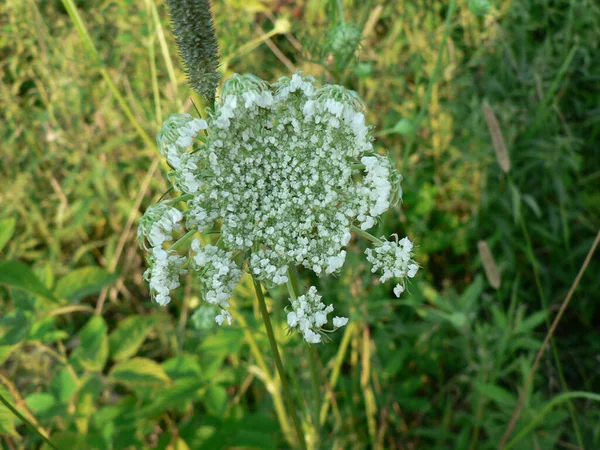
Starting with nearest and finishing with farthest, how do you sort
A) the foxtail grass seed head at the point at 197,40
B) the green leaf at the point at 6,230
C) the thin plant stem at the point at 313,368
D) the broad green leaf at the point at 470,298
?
the foxtail grass seed head at the point at 197,40 → the thin plant stem at the point at 313,368 → the green leaf at the point at 6,230 → the broad green leaf at the point at 470,298

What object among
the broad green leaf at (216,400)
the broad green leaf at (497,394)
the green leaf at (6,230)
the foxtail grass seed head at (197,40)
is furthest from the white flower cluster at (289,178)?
the broad green leaf at (497,394)

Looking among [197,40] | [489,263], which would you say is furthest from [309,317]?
[489,263]

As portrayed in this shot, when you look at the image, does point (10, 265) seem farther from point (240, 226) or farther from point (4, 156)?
point (4, 156)

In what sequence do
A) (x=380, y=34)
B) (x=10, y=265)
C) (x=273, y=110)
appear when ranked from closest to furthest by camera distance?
1. (x=273, y=110)
2. (x=10, y=265)
3. (x=380, y=34)

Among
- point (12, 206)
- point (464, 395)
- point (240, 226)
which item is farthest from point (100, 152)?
point (464, 395)

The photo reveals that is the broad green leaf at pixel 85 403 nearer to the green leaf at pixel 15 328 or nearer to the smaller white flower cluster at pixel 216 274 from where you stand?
the green leaf at pixel 15 328

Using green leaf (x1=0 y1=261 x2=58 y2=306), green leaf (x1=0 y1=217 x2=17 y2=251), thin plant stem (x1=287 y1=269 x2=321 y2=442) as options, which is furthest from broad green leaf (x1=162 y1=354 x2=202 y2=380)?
green leaf (x1=0 y1=217 x2=17 y2=251)

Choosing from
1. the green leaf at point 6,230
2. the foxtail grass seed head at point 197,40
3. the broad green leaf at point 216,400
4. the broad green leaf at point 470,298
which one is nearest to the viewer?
the foxtail grass seed head at point 197,40
